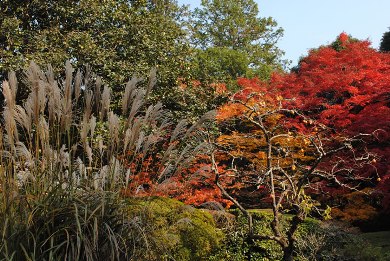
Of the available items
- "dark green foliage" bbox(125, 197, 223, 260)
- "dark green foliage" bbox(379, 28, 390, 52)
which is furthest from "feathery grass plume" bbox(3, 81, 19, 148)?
"dark green foliage" bbox(379, 28, 390, 52)

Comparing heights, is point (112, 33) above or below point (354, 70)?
above

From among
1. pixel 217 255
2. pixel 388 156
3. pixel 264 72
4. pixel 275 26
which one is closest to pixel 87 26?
pixel 217 255

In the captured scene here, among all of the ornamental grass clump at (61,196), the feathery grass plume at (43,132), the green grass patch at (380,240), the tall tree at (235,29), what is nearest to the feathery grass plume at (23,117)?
the ornamental grass clump at (61,196)

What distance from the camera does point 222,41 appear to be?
23.0m

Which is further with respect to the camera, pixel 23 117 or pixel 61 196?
pixel 23 117

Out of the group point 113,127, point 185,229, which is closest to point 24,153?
point 113,127

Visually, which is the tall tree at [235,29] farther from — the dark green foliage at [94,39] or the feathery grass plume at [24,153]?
the feathery grass plume at [24,153]

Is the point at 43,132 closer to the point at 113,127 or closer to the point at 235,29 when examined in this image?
the point at 113,127

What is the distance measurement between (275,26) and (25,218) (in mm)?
22171

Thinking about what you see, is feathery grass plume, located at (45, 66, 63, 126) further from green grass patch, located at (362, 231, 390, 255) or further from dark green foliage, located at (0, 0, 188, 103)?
green grass patch, located at (362, 231, 390, 255)

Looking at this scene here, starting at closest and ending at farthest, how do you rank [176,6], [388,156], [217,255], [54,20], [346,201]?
[217,255], [388,156], [54,20], [346,201], [176,6]

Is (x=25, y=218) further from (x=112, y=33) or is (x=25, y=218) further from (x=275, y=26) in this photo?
(x=275, y=26)

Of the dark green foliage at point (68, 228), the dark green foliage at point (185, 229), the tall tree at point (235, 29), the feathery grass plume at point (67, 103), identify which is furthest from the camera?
the tall tree at point (235, 29)

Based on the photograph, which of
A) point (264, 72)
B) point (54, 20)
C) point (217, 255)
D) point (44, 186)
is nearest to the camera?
point (44, 186)
